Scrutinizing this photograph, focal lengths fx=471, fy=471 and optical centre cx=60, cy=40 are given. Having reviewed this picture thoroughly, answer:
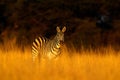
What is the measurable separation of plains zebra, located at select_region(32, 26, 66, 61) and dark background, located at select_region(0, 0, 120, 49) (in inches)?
237

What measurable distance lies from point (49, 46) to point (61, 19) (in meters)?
7.73

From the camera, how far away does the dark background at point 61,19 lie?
18.5m

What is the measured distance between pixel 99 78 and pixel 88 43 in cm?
1106

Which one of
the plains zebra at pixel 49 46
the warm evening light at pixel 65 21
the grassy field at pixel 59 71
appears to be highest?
the warm evening light at pixel 65 21

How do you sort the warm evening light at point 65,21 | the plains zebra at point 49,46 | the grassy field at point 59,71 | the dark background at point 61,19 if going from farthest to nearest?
the dark background at point 61,19 → the warm evening light at point 65,21 → the plains zebra at point 49,46 → the grassy field at point 59,71

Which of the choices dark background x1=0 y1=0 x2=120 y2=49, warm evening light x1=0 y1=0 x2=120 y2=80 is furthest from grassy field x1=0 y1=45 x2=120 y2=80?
dark background x1=0 y1=0 x2=120 y2=49

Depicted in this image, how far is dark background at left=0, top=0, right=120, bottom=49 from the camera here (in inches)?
727

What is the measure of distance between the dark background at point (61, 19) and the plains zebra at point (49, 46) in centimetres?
603

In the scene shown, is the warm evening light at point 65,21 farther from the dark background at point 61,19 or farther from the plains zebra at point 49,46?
the plains zebra at point 49,46

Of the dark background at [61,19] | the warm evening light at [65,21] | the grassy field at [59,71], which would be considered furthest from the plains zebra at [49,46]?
the dark background at [61,19]

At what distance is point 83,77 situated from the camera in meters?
6.81

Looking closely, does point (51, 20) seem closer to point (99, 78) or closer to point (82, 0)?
point (82, 0)

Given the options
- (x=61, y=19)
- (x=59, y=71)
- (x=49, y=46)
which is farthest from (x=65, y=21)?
(x=59, y=71)

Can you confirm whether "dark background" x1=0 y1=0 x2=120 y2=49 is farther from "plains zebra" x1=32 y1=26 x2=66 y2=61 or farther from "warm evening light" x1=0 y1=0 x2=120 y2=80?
"plains zebra" x1=32 y1=26 x2=66 y2=61
